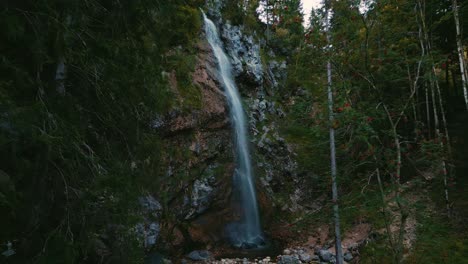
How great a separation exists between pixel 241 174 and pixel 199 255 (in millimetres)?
3796

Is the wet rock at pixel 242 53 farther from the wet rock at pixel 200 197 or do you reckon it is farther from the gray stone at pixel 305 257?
the gray stone at pixel 305 257

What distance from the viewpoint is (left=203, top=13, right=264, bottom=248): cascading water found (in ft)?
37.2

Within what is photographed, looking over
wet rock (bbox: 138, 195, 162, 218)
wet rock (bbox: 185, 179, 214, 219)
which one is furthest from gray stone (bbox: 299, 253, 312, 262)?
wet rock (bbox: 138, 195, 162, 218)

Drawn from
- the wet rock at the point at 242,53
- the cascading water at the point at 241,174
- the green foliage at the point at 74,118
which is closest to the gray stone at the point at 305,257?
the cascading water at the point at 241,174

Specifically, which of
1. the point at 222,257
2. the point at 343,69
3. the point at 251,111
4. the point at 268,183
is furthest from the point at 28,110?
the point at 251,111

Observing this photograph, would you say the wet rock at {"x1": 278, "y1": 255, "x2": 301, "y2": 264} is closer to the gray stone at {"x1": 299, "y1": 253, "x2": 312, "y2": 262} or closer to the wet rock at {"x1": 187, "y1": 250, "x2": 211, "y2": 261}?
the gray stone at {"x1": 299, "y1": 253, "x2": 312, "y2": 262}

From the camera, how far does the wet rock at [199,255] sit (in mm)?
9469

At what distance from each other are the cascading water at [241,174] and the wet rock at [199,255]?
141cm

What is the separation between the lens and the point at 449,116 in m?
15.2

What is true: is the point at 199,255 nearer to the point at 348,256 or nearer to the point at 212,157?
the point at 212,157

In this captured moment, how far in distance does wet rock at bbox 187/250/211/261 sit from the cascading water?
1410mm

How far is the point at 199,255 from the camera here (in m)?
9.62

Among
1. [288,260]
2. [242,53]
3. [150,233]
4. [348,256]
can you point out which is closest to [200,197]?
[150,233]

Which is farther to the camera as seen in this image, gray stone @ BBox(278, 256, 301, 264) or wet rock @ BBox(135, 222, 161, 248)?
gray stone @ BBox(278, 256, 301, 264)
